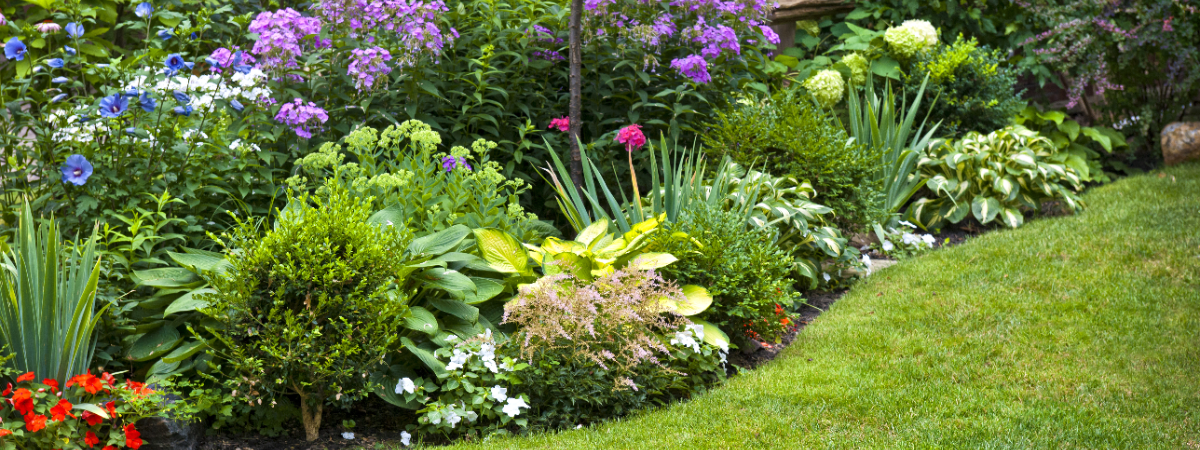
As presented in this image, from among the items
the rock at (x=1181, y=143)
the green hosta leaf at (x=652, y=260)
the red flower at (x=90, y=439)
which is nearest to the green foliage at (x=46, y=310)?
the red flower at (x=90, y=439)

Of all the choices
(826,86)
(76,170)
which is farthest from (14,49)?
(826,86)

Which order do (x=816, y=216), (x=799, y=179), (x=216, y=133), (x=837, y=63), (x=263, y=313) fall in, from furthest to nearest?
(x=837, y=63)
(x=799, y=179)
(x=816, y=216)
(x=216, y=133)
(x=263, y=313)

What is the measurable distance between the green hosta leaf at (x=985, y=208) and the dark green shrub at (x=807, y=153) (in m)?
0.83

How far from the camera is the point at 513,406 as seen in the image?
9.54 ft

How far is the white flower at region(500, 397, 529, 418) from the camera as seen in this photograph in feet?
9.48

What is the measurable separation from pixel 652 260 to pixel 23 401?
2.17 m

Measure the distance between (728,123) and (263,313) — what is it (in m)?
3.03

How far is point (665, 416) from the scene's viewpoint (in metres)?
3.04

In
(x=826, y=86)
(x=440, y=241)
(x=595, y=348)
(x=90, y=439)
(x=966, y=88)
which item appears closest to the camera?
(x=90, y=439)

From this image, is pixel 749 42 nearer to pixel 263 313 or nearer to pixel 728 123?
pixel 728 123

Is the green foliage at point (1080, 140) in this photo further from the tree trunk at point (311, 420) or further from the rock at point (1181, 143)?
the tree trunk at point (311, 420)

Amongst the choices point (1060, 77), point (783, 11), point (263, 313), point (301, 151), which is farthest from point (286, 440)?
point (1060, 77)

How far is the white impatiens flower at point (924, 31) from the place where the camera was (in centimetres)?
670

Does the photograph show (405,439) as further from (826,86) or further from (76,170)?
(826,86)
